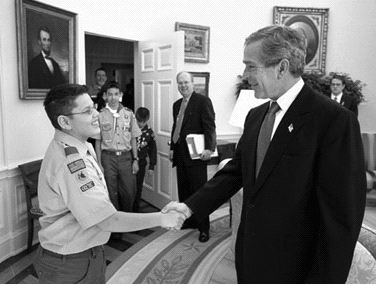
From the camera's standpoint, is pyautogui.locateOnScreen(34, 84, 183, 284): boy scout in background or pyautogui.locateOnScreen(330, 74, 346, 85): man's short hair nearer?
pyautogui.locateOnScreen(34, 84, 183, 284): boy scout in background

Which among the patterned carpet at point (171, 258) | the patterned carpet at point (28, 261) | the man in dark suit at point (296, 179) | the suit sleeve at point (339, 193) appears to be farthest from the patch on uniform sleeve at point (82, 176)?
the patterned carpet at point (28, 261)

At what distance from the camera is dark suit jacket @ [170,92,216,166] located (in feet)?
12.5

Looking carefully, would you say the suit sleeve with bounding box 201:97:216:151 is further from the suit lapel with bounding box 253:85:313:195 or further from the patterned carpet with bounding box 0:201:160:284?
the suit lapel with bounding box 253:85:313:195

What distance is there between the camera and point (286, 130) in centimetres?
134

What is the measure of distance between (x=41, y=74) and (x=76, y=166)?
101 inches

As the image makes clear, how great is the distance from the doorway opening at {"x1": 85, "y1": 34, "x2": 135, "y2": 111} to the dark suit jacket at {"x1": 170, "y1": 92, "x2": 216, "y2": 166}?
3940 mm

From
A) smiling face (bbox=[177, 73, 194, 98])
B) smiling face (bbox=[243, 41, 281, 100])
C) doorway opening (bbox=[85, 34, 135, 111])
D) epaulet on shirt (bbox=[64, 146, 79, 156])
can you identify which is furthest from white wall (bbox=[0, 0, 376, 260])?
smiling face (bbox=[243, 41, 281, 100])

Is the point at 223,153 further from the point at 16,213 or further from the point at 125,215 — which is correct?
the point at 125,215

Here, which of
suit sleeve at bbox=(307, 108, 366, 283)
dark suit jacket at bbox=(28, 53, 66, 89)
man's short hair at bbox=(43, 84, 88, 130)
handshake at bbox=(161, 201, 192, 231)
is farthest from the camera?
dark suit jacket at bbox=(28, 53, 66, 89)

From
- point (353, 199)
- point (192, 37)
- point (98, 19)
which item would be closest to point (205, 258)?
point (353, 199)

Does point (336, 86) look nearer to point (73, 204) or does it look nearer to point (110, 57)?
point (110, 57)

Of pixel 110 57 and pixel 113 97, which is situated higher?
pixel 110 57

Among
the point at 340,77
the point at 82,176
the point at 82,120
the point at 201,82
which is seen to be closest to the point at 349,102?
the point at 340,77

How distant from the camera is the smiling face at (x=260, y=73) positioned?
4.57 feet
